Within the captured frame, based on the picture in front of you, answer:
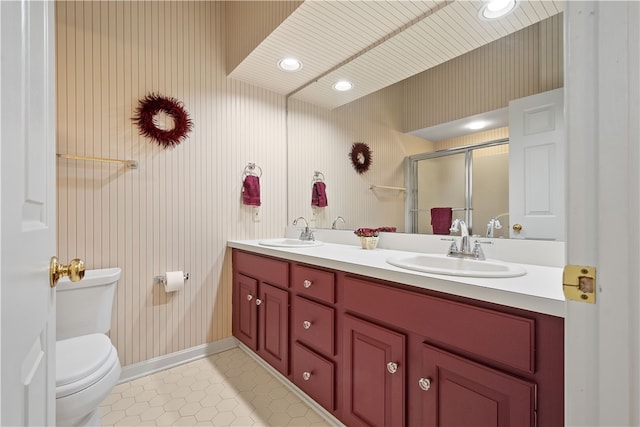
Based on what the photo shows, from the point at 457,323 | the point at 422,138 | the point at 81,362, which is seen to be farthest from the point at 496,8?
the point at 81,362

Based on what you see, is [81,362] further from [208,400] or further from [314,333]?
[314,333]

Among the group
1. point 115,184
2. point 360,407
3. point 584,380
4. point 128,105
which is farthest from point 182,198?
point 584,380

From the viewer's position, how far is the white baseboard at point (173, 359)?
190cm

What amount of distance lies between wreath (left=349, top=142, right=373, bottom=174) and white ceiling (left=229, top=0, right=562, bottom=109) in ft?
1.31

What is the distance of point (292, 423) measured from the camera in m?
1.50

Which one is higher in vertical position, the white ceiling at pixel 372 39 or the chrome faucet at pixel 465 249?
the white ceiling at pixel 372 39

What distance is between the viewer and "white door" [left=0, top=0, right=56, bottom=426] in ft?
1.26

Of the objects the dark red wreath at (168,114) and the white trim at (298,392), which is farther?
the dark red wreath at (168,114)

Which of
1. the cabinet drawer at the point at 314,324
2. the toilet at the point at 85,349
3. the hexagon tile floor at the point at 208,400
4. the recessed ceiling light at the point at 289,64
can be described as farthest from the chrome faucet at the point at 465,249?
the toilet at the point at 85,349

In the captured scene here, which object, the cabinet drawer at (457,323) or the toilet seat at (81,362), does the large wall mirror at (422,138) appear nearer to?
the cabinet drawer at (457,323)

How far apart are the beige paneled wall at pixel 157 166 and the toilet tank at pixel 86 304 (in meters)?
0.18

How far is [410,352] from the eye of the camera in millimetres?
1086

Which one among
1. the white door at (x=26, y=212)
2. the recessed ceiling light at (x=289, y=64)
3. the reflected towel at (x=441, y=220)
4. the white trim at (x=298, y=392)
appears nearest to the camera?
the white door at (x=26, y=212)

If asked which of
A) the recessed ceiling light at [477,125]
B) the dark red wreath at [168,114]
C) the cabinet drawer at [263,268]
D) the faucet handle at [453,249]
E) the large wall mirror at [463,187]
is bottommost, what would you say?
the cabinet drawer at [263,268]
